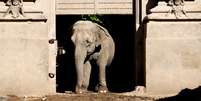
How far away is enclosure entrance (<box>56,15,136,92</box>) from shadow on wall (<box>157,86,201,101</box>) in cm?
275

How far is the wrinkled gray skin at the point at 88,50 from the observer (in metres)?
16.3

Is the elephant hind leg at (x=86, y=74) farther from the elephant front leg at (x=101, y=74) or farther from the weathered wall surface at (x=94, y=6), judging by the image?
the weathered wall surface at (x=94, y=6)

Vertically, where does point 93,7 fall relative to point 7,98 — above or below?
above

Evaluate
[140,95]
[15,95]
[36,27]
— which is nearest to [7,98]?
[15,95]

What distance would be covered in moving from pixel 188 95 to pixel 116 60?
726 cm

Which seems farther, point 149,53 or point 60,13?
point 60,13

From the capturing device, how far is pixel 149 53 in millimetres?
16000

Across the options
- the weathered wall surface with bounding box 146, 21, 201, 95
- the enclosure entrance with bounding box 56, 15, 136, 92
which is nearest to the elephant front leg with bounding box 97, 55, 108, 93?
the enclosure entrance with bounding box 56, 15, 136, 92

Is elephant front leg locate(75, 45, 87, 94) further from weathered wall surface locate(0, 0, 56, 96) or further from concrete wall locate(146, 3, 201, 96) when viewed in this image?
concrete wall locate(146, 3, 201, 96)

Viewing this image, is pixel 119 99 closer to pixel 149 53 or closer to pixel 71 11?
pixel 149 53

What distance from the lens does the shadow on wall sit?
14.7m

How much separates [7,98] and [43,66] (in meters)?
1.17

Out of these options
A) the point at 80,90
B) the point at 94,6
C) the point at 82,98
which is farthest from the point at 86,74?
the point at 94,6

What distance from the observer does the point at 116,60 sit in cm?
2219
